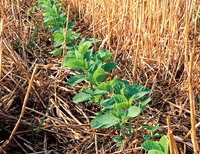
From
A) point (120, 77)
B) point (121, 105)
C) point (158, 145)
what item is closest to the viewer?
point (158, 145)

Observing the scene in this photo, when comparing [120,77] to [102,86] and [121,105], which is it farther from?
[121,105]

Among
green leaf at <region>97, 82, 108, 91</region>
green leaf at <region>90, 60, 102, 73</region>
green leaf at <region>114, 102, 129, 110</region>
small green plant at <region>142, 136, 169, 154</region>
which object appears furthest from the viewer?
green leaf at <region>90, 60, 102, 73</region>

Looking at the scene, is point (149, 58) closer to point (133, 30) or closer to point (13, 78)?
point (133, 30)

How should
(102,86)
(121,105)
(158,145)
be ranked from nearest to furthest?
1. (158,145)
2. (121,105)
3. (102,86)

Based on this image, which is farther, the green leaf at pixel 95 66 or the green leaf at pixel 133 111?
the green leaf at pixel 95 66

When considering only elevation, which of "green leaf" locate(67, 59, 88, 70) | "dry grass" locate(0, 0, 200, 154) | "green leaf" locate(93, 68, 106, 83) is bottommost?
"dry grass" locate(0, 0, 200, 154)

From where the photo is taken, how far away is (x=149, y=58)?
140 centimetres

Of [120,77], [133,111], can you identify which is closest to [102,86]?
[133,111]

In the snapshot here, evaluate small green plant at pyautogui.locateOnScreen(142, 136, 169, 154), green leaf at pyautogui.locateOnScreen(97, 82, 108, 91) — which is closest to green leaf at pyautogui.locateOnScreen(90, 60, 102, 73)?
green leaf at pyautogui.locateOnScreen(97, 82, 108, 91)

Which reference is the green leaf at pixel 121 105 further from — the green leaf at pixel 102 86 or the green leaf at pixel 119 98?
the green leaf at pixel 102 86

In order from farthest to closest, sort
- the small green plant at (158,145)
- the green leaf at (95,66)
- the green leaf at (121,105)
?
1. the green leaf at (95,66)
2. the green leaf at (121,105)
3. the small green plant at (158,145)

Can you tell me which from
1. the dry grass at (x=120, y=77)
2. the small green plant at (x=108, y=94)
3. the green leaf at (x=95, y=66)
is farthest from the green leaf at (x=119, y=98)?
the green leaf at (x=95, y=66)

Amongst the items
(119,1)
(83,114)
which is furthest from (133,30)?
(83,114)

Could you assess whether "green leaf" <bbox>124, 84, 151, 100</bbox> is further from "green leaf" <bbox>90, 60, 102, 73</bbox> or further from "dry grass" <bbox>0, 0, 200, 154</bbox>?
"green leaf" <bbox>90, 60, 102, 73</bbox>
